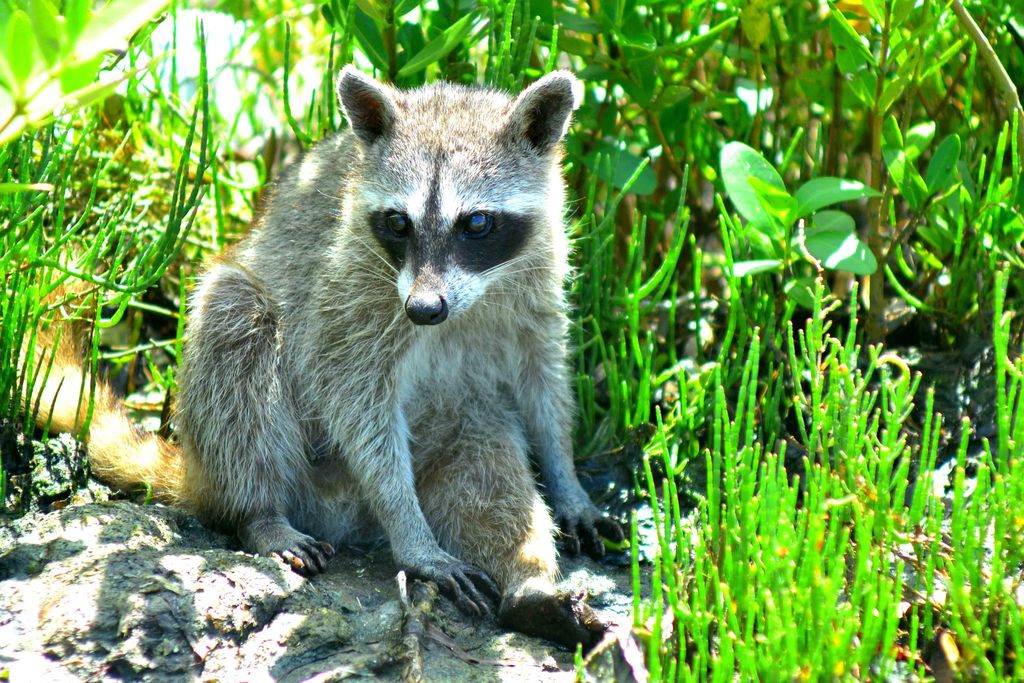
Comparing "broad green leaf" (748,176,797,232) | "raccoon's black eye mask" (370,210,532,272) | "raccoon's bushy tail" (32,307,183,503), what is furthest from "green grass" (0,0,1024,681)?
"raccoon's black eye mask" (370,210,532,272)

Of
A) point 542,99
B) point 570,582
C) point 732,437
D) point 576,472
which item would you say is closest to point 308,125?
point 542,99

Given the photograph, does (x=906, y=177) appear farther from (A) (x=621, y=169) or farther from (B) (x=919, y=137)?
(A) (x=621, y=169)

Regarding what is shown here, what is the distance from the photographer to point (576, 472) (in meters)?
4.70

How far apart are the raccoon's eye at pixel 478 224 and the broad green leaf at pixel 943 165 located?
1.86 meters

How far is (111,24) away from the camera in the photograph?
1.85 meters

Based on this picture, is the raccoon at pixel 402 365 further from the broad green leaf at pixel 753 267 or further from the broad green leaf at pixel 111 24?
the broad green leaf at pixel 111 24

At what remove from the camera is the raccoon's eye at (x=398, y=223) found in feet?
12.5

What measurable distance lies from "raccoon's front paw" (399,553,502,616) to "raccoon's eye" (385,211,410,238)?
3.96 feet

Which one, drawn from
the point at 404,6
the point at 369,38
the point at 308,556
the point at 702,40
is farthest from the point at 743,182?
the point at 308,556

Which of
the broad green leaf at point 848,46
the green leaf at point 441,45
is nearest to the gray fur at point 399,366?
the green leaf at point 441,45

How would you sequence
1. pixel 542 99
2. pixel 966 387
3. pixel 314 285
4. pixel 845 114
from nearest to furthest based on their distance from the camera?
pixel 542 99 < pixel 314 285 < pixel 966 387 < pixel 845 114

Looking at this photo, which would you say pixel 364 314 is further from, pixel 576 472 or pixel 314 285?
pixel 576 472

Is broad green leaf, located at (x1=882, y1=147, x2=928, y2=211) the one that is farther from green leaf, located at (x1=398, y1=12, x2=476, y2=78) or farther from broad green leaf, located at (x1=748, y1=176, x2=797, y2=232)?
green leaf, located at (x1=398, y1=12, x2=476, y2=78)

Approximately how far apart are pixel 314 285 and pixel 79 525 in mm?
1283
